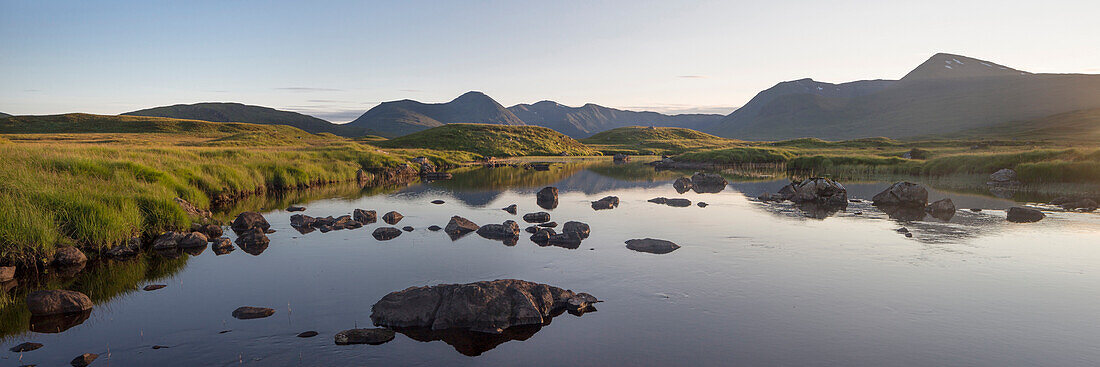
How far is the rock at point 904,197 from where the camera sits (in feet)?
101

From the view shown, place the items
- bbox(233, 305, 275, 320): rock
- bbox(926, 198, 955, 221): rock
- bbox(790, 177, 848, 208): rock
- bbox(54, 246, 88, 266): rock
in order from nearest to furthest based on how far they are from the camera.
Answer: bbox(233, 305, 275, 320): rock < bbox(54, 246, 88, 266): rock < bbox(926, 198, 955, 221): rock < bbox(790, 177, 848, 208): rock

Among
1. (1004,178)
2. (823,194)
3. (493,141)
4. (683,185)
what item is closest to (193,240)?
(823,194)

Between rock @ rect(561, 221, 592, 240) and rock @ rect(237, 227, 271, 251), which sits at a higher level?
rock @ rect(561, 221, 592, 240)

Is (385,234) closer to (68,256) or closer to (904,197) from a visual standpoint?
(68,256)

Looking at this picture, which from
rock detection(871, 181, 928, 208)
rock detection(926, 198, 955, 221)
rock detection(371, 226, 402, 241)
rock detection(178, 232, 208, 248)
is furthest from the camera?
rock detection(871, 181, 928, 208)

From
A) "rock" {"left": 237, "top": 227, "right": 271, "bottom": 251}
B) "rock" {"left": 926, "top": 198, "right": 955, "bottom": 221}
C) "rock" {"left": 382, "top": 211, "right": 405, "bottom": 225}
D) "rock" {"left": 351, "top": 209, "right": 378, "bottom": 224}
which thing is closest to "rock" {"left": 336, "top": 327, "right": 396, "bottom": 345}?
"rock" {"left": 237, "top": 227, "right": 271, "bottom": 251}

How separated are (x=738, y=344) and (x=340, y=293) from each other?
10535mm

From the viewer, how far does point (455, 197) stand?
38.3 meters

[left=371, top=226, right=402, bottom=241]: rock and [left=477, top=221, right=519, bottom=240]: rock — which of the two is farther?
[left=477, top=221, right=519, bottom=240]: rock

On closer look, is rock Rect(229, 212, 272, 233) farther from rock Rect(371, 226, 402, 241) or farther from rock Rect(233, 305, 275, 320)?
rock Rect(233, 305, 275, 320)

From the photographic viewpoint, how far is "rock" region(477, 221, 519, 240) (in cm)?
2195

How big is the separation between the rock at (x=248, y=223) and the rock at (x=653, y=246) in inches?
666

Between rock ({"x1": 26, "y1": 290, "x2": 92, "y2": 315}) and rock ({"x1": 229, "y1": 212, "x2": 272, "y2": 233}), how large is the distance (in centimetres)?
1038

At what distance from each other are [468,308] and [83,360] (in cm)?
743
